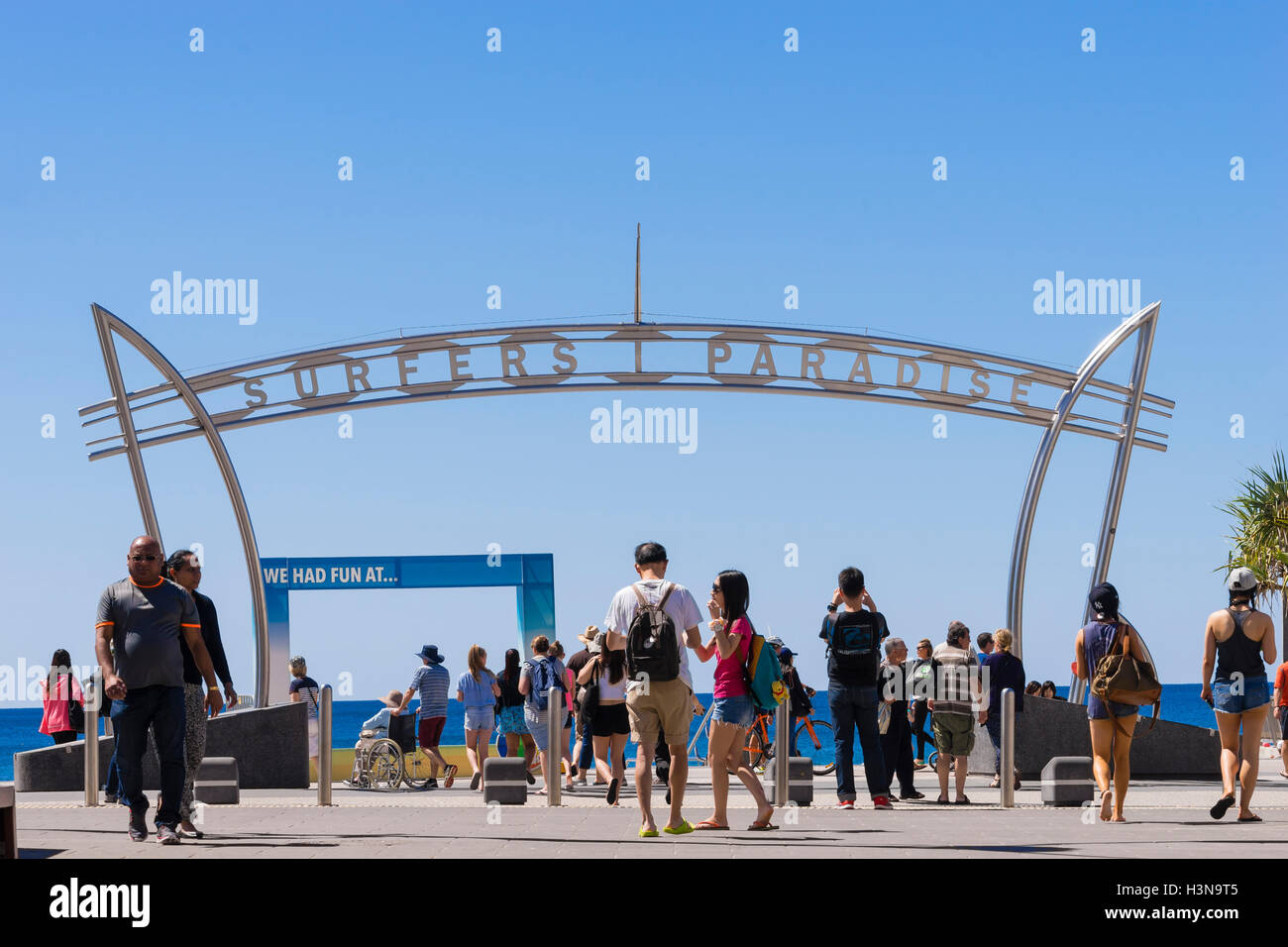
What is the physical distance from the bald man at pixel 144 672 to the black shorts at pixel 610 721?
18.0ft

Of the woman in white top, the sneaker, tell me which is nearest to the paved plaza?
the sneaker

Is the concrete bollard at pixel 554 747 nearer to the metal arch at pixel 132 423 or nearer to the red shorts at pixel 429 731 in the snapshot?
the red shorts at pixel 429 731

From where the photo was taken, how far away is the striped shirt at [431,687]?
15.7 metres

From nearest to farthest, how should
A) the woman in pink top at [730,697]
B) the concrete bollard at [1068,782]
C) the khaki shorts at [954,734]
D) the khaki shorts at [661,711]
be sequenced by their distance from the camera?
the khaki shorts at [661,711] < the woman in pink top at [730,697] < the concrete bollard at [1068,782] < the khaki shorts at [954,734]

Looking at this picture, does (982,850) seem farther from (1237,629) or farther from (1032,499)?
(1032,499)

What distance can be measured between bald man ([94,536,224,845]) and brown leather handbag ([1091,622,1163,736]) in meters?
5.74

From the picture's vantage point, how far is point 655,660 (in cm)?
816

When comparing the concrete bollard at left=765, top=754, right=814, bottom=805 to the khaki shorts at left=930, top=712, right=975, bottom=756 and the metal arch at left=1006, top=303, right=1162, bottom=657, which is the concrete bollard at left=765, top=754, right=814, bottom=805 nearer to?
the khaki shorts at left=930, top=712, right=975, bottom=756

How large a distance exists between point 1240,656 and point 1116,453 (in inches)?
305

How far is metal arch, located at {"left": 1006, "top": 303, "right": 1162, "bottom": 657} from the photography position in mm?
16812

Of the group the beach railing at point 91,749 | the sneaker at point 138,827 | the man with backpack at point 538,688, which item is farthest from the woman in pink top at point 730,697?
the man with backpack at point 538,688

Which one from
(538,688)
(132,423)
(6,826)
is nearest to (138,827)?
(6,826)
